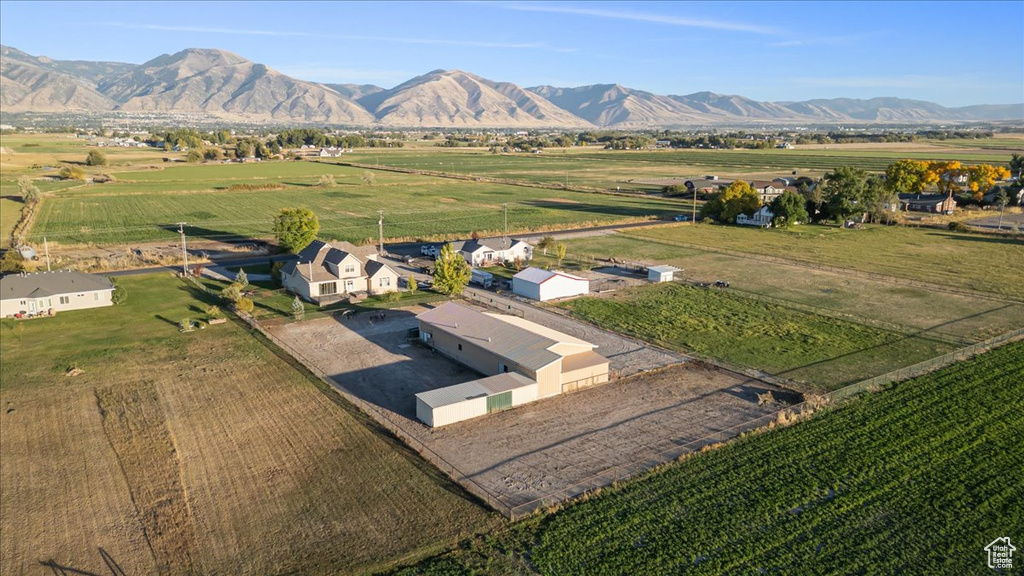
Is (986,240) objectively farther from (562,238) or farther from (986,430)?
(986,430)

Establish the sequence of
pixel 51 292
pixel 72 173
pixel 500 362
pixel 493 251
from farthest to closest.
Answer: pixel 72 173 < pixel 493 251 < pixel 51 292 < pixel 500 362

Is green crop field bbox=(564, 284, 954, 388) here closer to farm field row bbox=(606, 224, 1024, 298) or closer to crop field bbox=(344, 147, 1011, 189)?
farm field row bbox=(606, 224, 1024, 298)

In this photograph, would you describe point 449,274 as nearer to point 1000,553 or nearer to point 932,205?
point 1000,553

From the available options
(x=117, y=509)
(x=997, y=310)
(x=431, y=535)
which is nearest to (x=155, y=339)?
(x=117, y=509)

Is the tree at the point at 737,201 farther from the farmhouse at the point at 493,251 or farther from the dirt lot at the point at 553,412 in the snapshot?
the dirt lot at the point at 553,412

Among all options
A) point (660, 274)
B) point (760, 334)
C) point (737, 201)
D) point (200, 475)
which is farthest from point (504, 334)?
point (737, 201)
